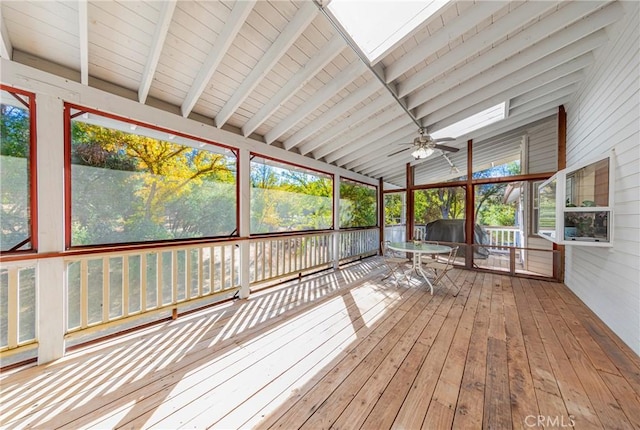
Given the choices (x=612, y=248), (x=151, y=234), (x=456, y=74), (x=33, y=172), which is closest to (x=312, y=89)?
(x=456, y=74)

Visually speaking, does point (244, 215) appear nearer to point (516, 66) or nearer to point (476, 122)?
point (516, 66)

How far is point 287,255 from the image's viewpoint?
4.21 m

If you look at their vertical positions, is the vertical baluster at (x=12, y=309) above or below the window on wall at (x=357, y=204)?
below

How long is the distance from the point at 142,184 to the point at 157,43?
1.46 m

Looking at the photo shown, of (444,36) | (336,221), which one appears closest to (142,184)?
(444,36)

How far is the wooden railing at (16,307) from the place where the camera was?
1.85 m

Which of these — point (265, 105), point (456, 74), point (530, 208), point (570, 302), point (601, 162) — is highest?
point (456, 74)

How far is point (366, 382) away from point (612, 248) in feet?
10.6

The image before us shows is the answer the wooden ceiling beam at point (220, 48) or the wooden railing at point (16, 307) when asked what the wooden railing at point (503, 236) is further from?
the wooden railing at point (16, 307)

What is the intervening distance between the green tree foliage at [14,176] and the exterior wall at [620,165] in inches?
217

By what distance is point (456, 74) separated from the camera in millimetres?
2855

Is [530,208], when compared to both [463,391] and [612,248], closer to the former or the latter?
[612,248]

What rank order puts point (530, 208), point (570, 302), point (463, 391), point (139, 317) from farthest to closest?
point (530, 208)
point (570, 302)
point (139, 317)
point (463, 391)

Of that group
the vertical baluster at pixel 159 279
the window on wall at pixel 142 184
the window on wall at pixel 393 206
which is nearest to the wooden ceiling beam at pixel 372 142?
the window on wall at pixel 142 184
